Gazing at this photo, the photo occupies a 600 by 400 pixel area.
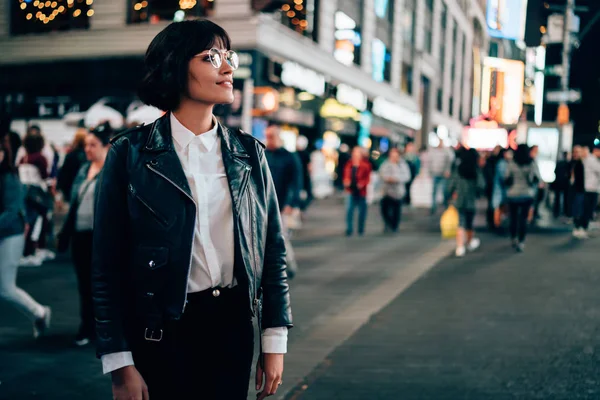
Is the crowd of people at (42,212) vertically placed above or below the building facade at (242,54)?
below

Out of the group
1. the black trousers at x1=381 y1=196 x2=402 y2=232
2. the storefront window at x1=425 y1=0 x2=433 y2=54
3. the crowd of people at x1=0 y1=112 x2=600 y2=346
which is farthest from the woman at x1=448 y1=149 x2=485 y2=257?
the storefront window at x1=425 y1=0 x2=433 y2=54

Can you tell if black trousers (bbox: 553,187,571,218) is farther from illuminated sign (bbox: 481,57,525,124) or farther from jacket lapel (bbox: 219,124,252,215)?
illuminated sign (bbox: 481,57,525,124)

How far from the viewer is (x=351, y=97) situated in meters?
27.1

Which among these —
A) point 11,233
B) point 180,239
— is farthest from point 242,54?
point 180,239

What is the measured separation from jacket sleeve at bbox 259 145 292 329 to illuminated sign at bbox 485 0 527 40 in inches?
2227

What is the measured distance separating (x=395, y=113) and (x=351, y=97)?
27.4 feet

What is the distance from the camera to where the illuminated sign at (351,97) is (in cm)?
2584

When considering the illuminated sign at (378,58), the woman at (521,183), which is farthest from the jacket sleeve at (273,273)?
the illuminated sign at (378,58)

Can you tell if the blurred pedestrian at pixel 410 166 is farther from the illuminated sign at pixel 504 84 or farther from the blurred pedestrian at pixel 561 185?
the illuminated sign at pixel 504 84

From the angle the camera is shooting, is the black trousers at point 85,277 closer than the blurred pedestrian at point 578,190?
Yes

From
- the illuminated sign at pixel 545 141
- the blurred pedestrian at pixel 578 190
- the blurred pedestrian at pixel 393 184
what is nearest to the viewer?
the blurred pedestrian at pixel 393 184

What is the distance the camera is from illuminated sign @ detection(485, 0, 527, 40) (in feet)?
182

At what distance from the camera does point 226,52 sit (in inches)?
89.0

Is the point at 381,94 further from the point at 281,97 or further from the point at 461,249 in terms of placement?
the point at 461,249
